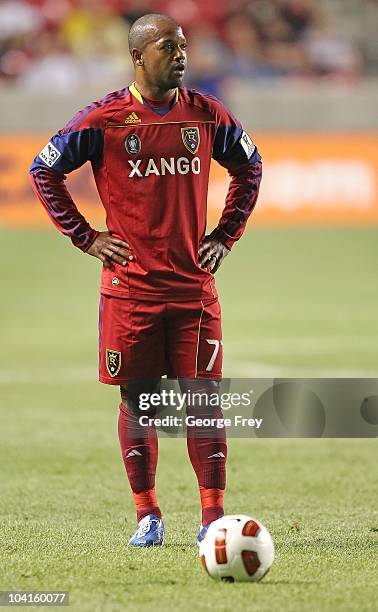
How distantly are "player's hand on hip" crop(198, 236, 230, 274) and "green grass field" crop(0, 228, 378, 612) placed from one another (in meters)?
1.20

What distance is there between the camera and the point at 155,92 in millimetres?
5258

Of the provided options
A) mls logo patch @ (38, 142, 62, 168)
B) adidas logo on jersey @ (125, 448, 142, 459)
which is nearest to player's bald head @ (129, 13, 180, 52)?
mls logo patch @ (38, 142, 62, 168)

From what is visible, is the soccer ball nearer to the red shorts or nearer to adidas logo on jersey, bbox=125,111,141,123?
the red shorts

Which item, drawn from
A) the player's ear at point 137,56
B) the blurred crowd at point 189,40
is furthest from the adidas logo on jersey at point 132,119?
the blurred crowd at point 189,40

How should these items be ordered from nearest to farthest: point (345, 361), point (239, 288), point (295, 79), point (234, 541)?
point (234, 541), point (345, 361), point (239, 288), point (295, 79)

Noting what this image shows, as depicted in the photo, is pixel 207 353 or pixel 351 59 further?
pixel 351 59

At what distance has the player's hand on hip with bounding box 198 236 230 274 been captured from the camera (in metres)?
5.45

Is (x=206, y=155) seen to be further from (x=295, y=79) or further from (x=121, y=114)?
(x=295, y=79)

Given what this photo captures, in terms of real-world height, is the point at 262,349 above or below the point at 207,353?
below

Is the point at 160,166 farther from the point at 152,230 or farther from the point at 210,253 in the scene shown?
the point at 210,253

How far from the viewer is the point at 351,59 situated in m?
24.2

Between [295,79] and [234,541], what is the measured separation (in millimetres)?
19730

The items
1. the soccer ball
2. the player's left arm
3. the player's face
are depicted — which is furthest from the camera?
the player's left arm

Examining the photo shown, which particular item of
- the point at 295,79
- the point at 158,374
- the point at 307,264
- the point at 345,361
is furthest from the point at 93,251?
the point at 295,79
